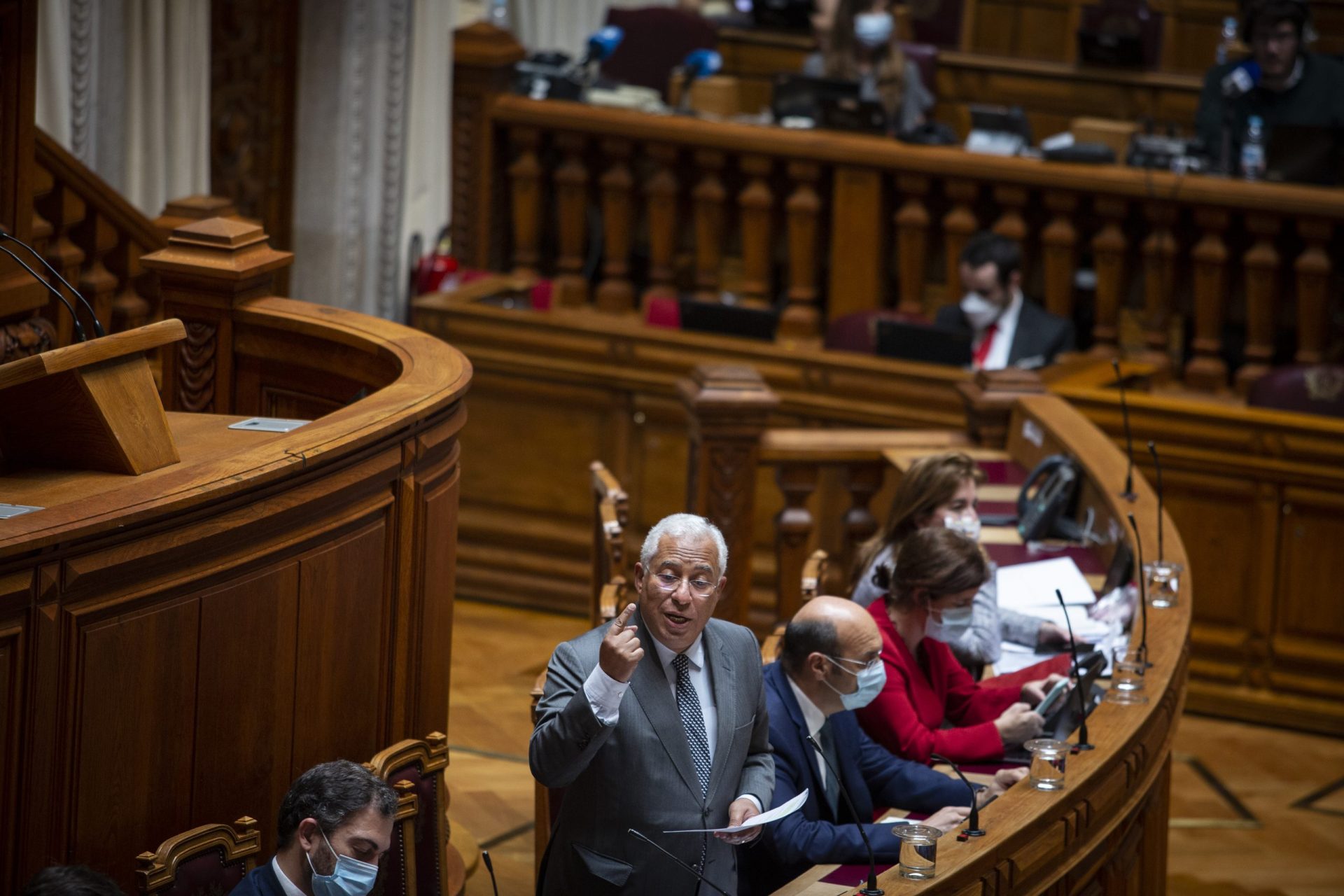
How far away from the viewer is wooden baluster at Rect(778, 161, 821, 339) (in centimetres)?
680

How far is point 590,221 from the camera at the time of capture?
24.2 ft

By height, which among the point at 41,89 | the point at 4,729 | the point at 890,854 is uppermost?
the point at 41,89

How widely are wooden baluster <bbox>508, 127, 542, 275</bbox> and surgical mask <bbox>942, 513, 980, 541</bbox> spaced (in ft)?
10.3

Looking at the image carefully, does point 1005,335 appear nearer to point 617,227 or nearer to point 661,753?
point 617,227

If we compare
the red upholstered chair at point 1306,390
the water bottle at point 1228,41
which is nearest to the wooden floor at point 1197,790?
the red upholstered chair at point 1306,390

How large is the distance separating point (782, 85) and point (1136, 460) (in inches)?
84.6

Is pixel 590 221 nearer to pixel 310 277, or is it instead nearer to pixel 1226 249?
pixel 310 277

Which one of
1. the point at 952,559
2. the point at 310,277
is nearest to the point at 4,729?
the point at 952,559

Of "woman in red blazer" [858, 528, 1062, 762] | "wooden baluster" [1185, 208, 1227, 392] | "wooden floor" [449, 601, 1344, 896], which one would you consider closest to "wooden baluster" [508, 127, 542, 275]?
"wooden floor" [449, 601, 1344, 896]

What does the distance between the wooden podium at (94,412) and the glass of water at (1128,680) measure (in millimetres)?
1858

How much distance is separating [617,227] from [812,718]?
12.9ft

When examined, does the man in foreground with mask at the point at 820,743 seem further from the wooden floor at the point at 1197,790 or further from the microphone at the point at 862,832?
the wooden floor at the point at 1197,790

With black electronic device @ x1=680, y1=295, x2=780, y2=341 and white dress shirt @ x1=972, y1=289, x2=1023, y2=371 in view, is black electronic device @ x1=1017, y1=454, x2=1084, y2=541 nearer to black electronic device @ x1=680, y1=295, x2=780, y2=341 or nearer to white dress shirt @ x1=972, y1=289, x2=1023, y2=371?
white dress shirt @ x1=972, y1=289, x2=1023, y2=371

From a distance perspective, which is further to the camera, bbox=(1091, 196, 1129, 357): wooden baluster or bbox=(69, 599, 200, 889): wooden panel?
bbox=(1091, 196, 1129, 357): wooden baluster
